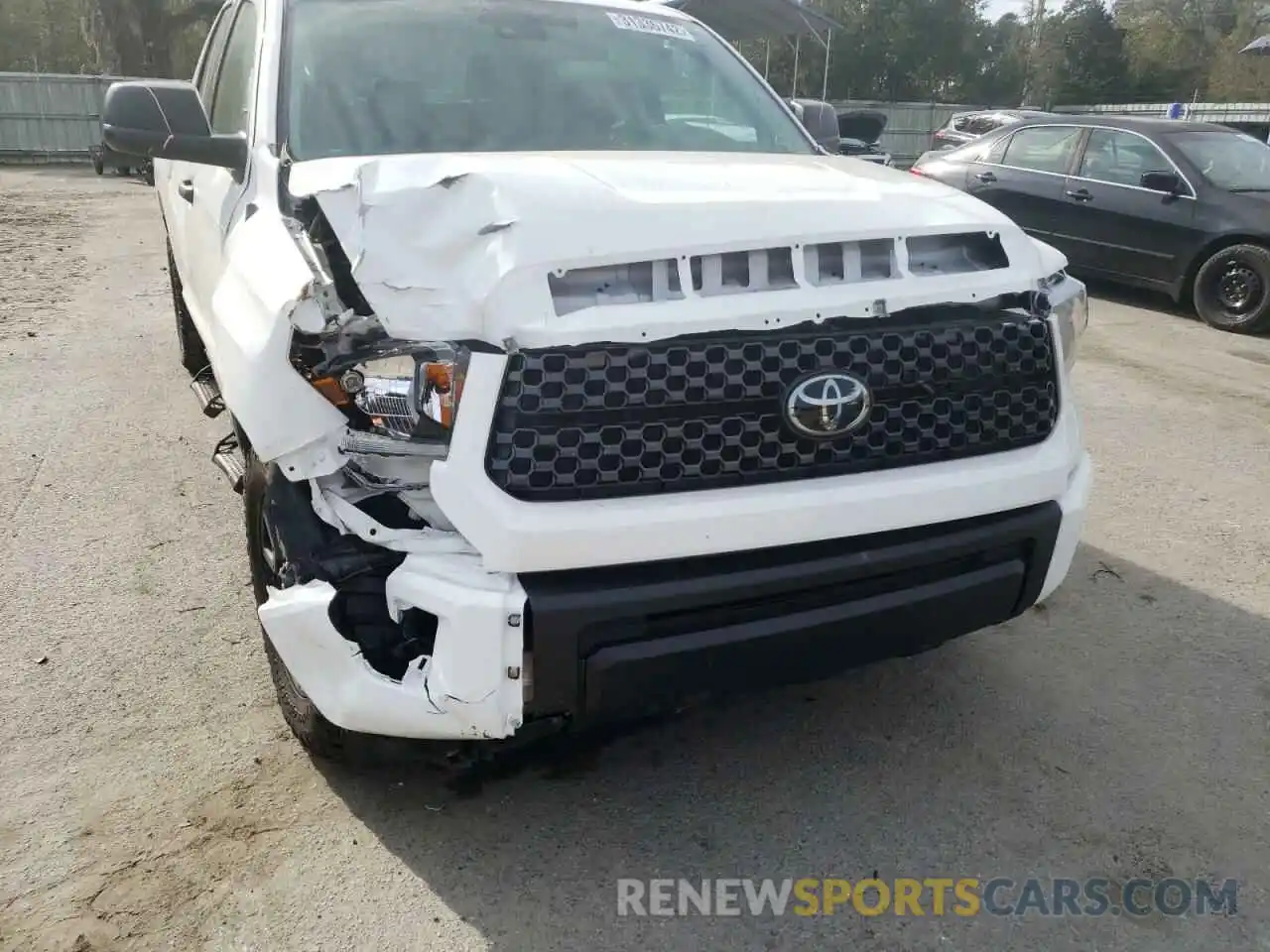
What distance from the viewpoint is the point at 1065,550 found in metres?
2.57

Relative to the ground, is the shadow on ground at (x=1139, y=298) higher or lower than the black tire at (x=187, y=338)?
lower

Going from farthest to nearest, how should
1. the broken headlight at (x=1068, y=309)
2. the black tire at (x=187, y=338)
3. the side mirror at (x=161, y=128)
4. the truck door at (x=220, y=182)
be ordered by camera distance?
the black tire at (x=187, y=338) < the truck door at (x=220, y=182) < the side mirror at (x=161, y=128) < the broken headlight at (x=1068, y=309)

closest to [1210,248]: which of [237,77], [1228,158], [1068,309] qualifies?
[1228,158]

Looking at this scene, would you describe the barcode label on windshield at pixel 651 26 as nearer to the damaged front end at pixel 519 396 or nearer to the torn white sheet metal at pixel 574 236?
the torn white sheet metal at pixel 574 236

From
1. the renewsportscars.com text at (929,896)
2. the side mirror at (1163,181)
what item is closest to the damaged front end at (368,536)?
the renewsportscars.com text at (929,896)

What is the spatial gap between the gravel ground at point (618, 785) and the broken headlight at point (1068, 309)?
1.07 meters

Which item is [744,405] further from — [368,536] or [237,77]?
[237,77]

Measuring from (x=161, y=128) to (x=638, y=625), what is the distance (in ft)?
6.95

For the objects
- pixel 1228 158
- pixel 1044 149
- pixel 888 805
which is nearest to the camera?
A: pixel 888 805

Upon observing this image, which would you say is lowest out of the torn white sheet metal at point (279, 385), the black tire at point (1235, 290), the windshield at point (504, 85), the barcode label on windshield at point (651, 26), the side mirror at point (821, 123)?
the black tire at point (1235, 290)

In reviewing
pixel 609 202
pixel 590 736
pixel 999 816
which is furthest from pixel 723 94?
pixel 999 816

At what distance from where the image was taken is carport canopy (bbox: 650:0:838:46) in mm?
19312

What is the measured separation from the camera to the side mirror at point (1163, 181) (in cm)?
846

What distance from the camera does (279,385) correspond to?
2.19 meters
